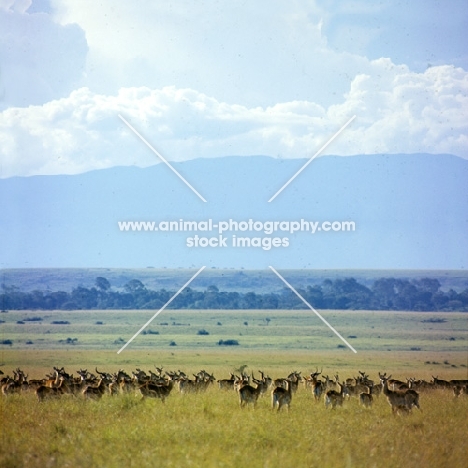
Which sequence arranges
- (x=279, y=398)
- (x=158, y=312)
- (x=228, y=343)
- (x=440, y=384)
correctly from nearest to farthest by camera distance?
(x=279, y=398) → (x=440, y=384) → (x=228, y=343) → (x=158, y=312)

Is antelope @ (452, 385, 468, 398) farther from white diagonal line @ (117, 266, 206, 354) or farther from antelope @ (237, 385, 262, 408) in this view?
white diagonal line @ (117, 266, 206, 354)

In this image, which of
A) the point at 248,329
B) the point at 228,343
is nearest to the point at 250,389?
the point at 228,343

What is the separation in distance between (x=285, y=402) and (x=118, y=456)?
5.70 metres

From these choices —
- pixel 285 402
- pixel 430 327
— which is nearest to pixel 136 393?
pixel 285 402

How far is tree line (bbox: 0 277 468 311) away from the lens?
6556cm

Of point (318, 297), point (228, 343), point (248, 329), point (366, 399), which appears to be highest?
point (318, 297)

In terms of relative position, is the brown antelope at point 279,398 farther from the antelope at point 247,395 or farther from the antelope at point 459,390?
the antelope at point 459,390

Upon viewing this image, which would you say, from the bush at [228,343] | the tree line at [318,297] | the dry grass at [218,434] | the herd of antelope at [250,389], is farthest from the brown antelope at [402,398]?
the tree line at [318,297]

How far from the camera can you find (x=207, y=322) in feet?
210

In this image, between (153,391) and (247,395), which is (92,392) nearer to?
(153,391)

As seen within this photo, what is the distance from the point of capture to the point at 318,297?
6656 cm

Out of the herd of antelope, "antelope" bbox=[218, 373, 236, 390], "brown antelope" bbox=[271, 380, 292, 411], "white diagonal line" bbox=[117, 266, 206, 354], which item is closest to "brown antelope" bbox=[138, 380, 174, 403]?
the herd of antelope

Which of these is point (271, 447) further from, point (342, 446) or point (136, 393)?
point (136, 393)

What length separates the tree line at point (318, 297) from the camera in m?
65.6
